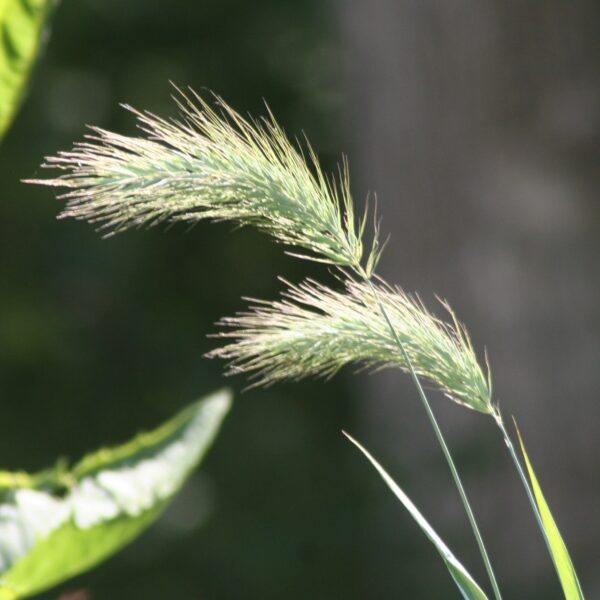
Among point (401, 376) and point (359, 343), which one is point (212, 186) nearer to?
point (359, 343)

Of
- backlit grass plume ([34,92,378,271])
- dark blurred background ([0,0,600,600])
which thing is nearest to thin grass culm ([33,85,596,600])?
backlit grass plume ([34,92,378,271])

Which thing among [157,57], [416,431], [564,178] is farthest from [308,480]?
[157,57]

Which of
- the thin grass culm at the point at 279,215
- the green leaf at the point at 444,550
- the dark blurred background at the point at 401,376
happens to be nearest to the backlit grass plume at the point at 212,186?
the thin grass culm at the point at 279,215

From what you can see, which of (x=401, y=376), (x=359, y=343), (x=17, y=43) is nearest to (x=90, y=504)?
(x=359, y=343)

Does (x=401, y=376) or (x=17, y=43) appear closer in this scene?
(x=17, y=43)

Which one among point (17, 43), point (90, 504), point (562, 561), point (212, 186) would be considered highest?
point (17, 43)

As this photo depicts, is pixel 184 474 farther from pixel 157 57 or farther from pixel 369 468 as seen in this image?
pixel 157 57
